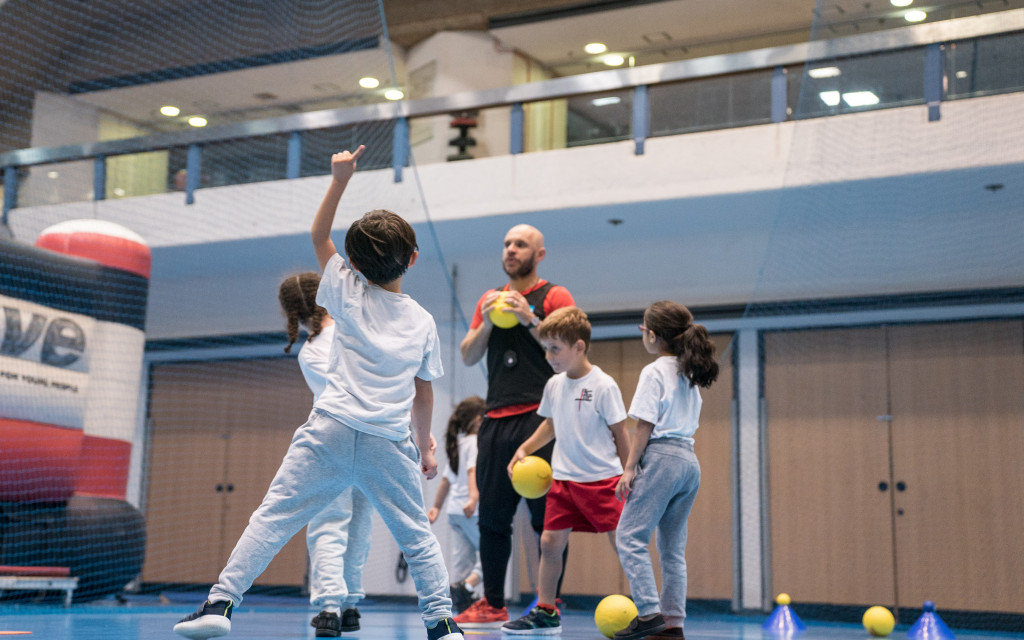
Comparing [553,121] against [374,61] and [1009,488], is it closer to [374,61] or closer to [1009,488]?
[374,61]

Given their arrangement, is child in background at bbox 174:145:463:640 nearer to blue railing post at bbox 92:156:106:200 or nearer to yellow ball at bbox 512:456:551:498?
yellow ball at bbox 512:456:551:498

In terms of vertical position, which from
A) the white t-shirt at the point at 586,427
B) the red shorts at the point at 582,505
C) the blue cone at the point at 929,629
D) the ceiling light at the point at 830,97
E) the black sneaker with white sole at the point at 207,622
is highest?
the ceiling light at the point at 830,97

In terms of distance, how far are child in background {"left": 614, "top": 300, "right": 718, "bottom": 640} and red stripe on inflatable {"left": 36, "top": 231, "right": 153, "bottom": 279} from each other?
4266mm

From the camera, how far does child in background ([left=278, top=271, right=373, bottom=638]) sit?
146 inches

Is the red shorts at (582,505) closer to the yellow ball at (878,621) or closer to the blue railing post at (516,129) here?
the yellow ball at (878,621)

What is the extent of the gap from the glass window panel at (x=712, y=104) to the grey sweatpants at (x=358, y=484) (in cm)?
565

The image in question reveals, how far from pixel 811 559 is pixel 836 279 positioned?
3072mm

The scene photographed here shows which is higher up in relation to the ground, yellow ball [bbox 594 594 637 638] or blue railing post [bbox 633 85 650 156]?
blue railing post [bbox 633 85 650 156]

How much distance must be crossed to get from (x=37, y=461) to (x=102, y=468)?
566 mm

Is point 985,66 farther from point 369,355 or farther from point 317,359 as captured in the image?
point 369,355

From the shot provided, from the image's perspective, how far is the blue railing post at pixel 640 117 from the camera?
307 inches

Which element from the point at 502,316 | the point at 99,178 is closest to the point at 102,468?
the point at 502,316

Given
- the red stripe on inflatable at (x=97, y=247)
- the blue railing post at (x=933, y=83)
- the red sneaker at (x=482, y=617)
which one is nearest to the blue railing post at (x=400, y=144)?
the red stripe on inflatable at (x=97, y=247)

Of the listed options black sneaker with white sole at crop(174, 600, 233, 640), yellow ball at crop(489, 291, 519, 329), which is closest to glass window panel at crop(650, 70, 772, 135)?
yellow ball at crop(489, 291, 519, 329)
